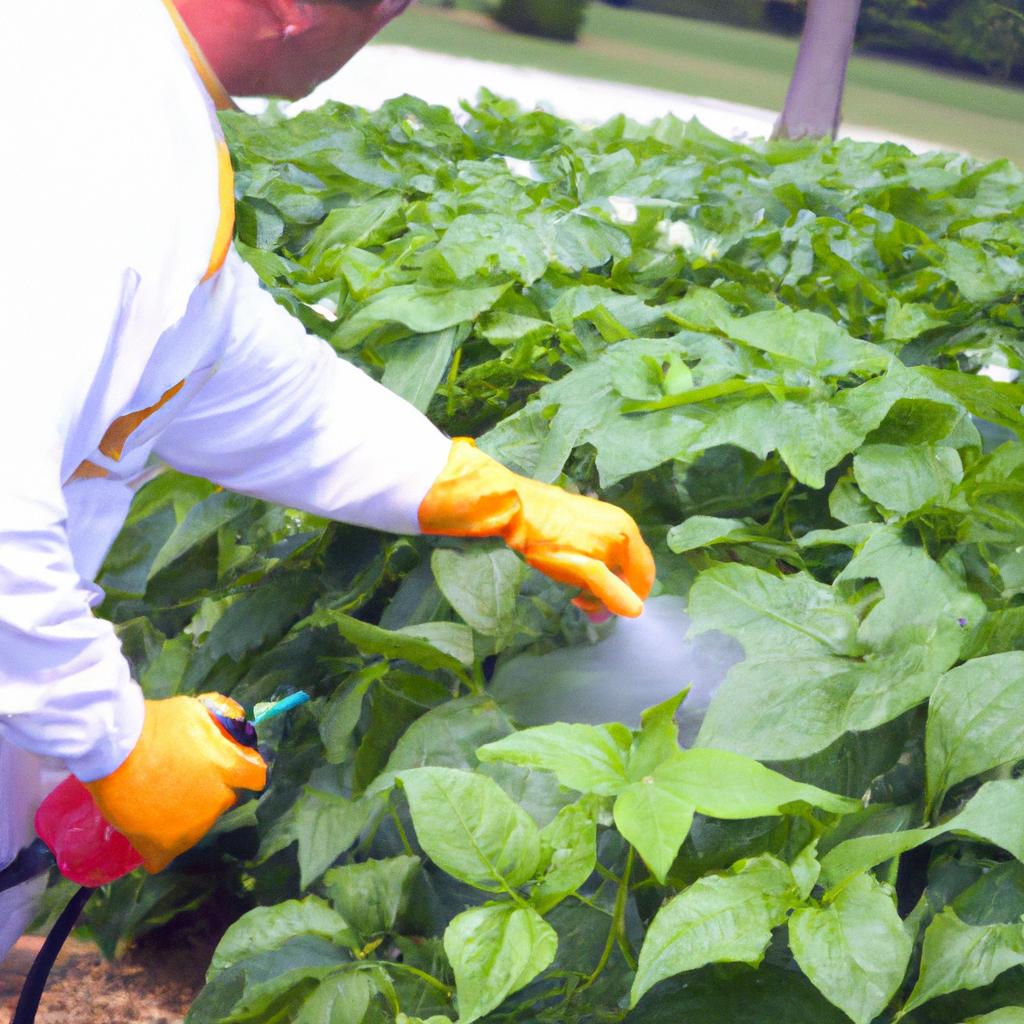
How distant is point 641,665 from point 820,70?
3630 mm

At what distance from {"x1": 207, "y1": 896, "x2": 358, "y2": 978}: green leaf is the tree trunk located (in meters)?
3.82

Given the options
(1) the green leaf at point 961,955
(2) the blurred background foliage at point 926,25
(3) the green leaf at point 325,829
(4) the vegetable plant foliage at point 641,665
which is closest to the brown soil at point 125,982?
(4) the vegetable plant foliage at point 641,665

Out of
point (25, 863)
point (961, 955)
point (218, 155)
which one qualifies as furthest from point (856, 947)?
point (25, 863)

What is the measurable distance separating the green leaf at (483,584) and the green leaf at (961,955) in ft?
1.60

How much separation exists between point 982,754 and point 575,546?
0.48 meters

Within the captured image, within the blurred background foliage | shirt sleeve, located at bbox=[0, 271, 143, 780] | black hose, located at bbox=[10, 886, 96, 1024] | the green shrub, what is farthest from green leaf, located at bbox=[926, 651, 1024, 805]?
the blurred background foliage

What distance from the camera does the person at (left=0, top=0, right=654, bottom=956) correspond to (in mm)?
889

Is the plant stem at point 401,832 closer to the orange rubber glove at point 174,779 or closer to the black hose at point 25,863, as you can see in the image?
the orange rubber glove at point 174,779

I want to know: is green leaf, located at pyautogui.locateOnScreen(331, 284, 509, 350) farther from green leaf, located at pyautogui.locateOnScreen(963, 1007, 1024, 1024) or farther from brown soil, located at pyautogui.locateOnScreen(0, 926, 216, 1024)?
green leaf, located at pyautogui.locateOnScreen(963, 1007, 1024, 1024)

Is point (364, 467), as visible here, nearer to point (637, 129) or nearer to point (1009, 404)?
point (1009, 404)

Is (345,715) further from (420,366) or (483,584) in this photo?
(420,366)

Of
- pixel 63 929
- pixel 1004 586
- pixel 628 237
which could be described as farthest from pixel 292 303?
pixel 1004 586

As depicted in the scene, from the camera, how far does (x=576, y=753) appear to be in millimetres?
858

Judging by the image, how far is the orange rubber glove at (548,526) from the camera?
3.91ft
